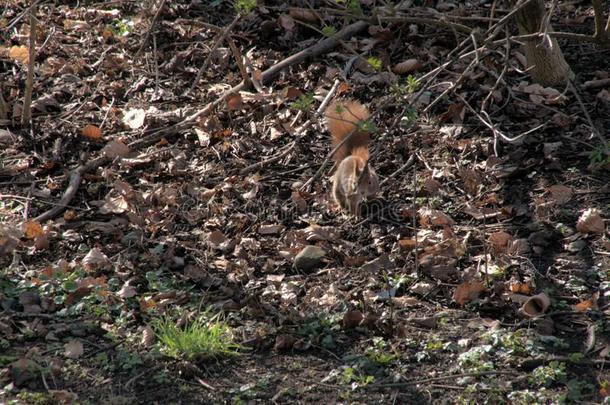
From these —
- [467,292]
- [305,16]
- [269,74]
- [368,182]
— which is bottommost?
[467,292]

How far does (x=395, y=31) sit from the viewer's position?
236 inches

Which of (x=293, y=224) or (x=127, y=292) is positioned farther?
(x=293, y=224)

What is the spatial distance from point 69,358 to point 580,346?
209 centimetres

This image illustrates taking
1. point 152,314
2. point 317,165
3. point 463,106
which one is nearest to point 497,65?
point 463,106

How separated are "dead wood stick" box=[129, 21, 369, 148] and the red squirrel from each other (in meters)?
0.75

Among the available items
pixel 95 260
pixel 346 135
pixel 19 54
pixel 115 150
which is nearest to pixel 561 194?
pixel 346 135

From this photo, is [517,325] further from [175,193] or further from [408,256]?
[175,193]

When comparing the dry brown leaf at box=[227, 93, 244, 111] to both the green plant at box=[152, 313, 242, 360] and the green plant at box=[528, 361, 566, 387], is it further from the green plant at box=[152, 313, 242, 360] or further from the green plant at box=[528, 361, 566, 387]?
the green plant at box=[528, 361, 566, 387]

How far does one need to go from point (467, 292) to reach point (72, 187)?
7.86 ft

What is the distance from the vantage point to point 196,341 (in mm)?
3461

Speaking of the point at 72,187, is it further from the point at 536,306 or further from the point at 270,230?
the point at 536,306

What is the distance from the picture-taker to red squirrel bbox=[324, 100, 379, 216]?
4.46 m

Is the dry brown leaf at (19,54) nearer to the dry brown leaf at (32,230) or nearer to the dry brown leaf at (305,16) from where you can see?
the dry brown leaf at (305,16)

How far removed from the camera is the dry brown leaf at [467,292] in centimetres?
379
